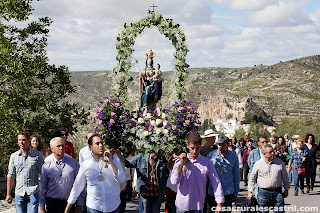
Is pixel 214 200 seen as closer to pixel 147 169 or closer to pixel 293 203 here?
pixel 147 169

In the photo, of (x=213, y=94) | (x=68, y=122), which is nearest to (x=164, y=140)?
(x=68, y=122)

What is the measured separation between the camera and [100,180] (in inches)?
247

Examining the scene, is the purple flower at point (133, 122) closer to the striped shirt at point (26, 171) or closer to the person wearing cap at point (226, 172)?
the person wearing cap at point (226, 172)

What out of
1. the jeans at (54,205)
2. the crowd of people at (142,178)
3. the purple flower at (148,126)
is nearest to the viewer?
the crowd of people at (142,178)

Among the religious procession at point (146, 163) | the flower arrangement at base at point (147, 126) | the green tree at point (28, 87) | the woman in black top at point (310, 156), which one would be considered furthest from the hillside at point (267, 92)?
the flower arrangement at base at point (147, 126)

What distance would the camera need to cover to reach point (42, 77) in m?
18.4

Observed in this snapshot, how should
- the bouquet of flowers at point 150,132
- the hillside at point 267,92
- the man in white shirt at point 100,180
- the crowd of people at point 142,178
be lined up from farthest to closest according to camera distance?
the hillside at point 267,92 → the bouquet of flowers at point 150,132 → the crowd of people at point 142,178 → the man in white shirt at point 100,180

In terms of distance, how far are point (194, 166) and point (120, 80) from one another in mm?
4967

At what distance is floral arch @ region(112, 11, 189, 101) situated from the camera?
11.1m

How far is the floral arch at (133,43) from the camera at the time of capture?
1108cm

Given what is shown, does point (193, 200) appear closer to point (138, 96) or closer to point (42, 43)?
point (138, 96)

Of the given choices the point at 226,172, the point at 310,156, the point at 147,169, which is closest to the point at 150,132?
the point at 147,169

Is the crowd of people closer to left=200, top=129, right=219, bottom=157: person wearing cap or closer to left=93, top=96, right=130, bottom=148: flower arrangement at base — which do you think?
left=200, top=129, right=219, bottom=157: person wearing cap

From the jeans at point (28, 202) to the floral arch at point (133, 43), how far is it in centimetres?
345
